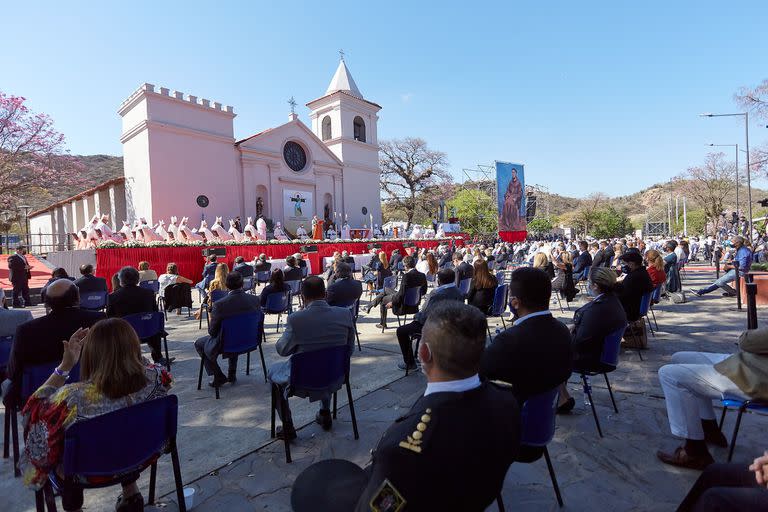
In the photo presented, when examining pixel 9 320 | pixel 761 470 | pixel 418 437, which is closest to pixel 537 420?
pixel 761 470

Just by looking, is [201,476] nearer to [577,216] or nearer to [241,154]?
[241,154]

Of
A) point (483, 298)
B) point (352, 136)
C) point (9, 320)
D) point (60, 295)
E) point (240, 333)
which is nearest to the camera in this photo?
point (60, 295)

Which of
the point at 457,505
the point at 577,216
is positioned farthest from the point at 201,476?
the point at 577,216

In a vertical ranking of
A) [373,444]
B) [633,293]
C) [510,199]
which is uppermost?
[510,199]

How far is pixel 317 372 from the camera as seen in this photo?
3.06 meters

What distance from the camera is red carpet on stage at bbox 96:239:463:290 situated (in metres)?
11.9

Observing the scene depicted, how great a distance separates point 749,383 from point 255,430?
3.43m

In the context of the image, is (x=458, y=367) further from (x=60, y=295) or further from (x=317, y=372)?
(x=60, y=295)

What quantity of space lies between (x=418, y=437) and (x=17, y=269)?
12966 mm

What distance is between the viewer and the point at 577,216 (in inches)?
2434

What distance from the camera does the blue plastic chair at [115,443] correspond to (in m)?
1.82

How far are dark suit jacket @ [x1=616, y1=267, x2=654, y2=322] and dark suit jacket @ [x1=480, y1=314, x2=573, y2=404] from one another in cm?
328

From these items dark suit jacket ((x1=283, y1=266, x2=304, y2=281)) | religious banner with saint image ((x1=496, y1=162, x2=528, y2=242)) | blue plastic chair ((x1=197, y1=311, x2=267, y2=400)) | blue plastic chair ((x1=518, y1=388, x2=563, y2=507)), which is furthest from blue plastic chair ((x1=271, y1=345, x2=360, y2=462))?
religious banner with saint image ((x1=496, y1=162, x2=528, y2=242))

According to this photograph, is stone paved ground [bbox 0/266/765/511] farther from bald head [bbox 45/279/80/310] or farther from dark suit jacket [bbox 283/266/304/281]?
dark suit jacket [bbox 283/266/304/281]
